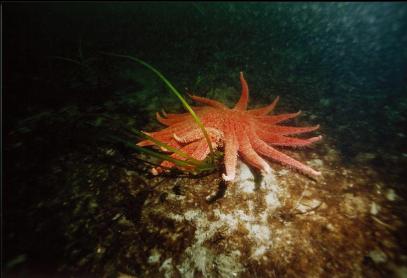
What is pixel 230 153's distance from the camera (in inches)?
76.3

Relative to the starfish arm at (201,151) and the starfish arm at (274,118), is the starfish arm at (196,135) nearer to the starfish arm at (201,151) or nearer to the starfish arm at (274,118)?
the starfish arm at (201,151)

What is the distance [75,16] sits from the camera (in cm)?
854

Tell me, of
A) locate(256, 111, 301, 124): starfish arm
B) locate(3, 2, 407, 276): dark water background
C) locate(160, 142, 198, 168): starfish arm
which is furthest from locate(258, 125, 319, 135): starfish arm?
locate(160, 142, 198, 168): starfish arm

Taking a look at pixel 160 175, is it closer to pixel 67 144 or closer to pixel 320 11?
pixel 67 144

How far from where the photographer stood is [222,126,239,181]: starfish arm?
1.80 meters

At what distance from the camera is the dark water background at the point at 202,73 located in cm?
232

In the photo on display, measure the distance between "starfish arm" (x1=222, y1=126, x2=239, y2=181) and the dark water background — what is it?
1119mm

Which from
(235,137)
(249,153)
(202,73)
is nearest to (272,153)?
(249,153)

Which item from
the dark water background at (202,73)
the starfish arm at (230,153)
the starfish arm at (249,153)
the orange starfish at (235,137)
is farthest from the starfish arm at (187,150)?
the dark water background at (202,73)

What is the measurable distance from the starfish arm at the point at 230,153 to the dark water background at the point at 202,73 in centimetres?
112

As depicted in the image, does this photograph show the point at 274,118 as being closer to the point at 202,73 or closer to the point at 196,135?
the point at 196,135

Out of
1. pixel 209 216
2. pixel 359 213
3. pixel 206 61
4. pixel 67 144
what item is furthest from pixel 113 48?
pixel 359 213

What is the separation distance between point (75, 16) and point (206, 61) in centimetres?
662

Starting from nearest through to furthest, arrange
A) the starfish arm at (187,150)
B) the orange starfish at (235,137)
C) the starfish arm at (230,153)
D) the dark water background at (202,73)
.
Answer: the starfish arm at (230,153) < the orange starfish at (235,137) < the starfish arm at (187,150) < the dark water background at (202,73)
